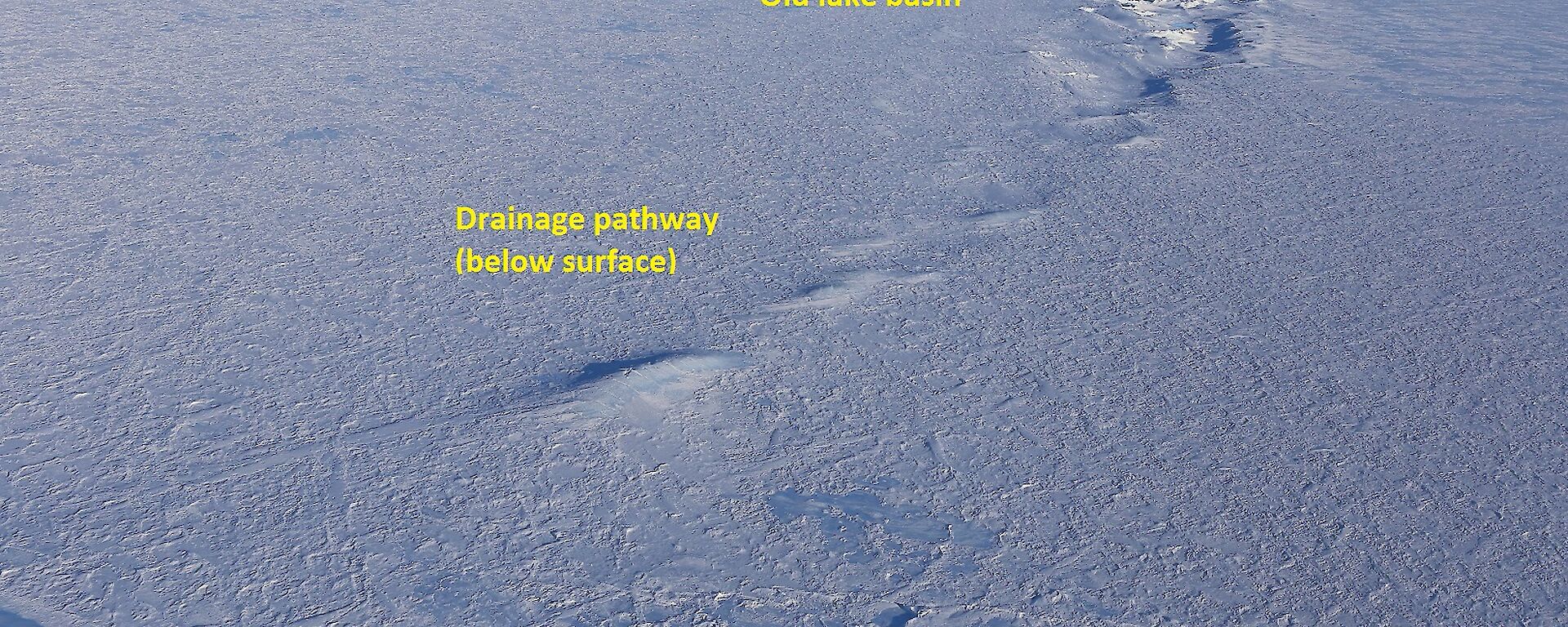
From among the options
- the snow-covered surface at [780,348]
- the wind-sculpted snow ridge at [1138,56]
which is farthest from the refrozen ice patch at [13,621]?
the wind-sculpted snow ridge at [1138,56]

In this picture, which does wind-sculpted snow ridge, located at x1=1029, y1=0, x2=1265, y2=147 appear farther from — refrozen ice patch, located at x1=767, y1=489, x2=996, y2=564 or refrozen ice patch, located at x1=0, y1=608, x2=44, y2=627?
refrozen ice patch, located at x1=0, y1=608, x2=44, y2=627

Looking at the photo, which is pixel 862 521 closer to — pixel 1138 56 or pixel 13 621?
pixel 13 621

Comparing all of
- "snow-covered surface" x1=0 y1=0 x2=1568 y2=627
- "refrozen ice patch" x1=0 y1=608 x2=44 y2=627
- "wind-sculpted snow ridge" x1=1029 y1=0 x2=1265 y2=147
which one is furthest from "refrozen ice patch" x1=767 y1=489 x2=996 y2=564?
"wind-sculpted snow ridge" x1=1029 y1=0 x2=1265 y2=147

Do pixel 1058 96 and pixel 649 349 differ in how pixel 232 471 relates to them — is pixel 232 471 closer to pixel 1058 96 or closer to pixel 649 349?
pixel 649 349

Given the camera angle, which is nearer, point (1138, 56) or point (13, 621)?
point (13, 621)

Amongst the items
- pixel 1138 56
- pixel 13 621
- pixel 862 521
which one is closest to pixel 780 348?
pixel 862 521
